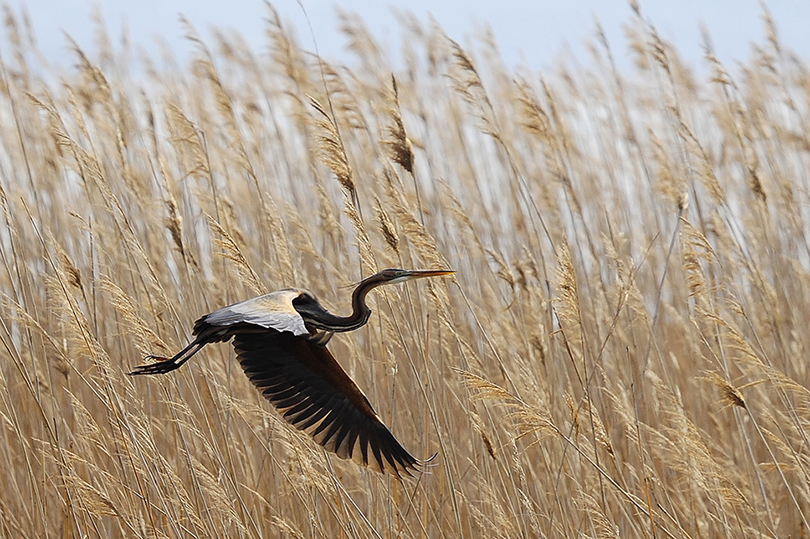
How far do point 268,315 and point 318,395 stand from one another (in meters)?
0.34

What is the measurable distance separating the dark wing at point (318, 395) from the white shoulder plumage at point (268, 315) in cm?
17

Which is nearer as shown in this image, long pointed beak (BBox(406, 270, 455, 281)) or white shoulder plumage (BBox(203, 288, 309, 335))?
white shoulder plumage (BBox(203, 288, 309, 335))

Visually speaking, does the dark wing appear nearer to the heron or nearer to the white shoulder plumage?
the heron

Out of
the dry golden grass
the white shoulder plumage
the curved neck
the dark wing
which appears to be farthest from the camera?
the dry golden grass

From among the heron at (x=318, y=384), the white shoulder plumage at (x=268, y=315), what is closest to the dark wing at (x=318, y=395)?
the heron at (x=318, y=384)

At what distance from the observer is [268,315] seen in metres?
1.27

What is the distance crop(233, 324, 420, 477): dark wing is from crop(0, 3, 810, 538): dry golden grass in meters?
0.18

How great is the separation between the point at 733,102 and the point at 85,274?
2696mm

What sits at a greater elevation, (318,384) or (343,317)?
(343,317)

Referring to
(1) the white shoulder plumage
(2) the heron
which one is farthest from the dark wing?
(1) the white shoulder plumage

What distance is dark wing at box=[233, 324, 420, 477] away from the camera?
1543 millimetres

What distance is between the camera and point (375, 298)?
2.24 m

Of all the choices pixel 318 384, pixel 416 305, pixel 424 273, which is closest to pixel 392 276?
pixel 424 273

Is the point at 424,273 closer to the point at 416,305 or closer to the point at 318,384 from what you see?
the point at 318,384
